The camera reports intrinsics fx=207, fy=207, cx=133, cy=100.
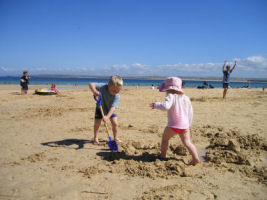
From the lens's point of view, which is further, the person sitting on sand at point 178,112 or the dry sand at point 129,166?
the person sitting on sand at point 178,112

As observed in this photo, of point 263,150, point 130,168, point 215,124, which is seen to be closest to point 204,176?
point 130,168

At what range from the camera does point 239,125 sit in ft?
17.4

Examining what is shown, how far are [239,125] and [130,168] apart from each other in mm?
3626

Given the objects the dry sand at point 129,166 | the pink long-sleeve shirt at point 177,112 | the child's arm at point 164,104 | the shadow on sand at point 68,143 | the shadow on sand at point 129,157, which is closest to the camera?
the dry sand at point 129,166

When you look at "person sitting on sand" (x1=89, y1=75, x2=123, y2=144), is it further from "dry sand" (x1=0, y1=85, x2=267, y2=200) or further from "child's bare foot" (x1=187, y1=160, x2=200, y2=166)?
"child's bare foot" (x1=187, y1=160, x2=200, y2=166)

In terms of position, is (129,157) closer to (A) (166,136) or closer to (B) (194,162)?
(A) (166,136)

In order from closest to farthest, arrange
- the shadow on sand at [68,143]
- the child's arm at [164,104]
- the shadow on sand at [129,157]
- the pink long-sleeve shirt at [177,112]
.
Answer: the child's arm at [164,104]
the pink long-sleeve shirt at [177,112]
the shadow on sand at [129,157]
the shadow on sand at [68,143]

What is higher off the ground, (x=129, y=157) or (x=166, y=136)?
(x=166, y=136)

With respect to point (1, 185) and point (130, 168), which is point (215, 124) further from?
point (1, 185)

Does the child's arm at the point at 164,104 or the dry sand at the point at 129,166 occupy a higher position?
the child's arm at the point at 164,104

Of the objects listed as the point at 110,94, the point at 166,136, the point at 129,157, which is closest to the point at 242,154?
the point at 166,136

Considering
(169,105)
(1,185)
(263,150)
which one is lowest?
(1,185)

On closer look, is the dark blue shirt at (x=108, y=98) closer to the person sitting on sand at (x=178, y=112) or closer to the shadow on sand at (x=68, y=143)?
the shadow on sand at (x=68, y=143)

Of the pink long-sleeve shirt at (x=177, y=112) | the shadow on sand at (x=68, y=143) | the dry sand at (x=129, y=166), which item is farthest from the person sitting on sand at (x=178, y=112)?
the shadow on sand at (x=68, y=143)
